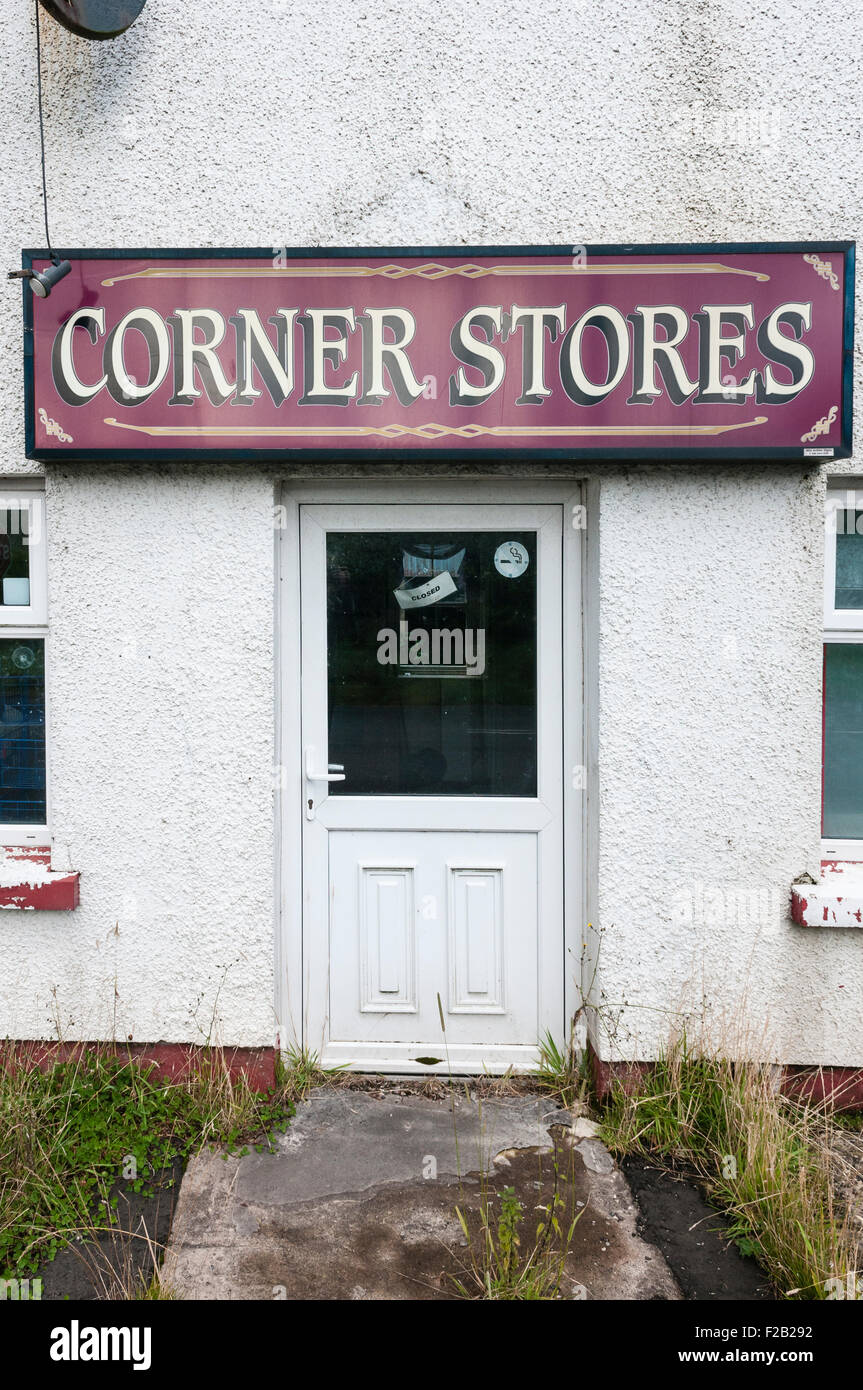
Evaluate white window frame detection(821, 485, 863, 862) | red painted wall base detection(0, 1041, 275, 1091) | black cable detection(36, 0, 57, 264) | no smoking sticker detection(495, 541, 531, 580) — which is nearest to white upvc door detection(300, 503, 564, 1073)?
no smoking sticker detection(495, 541, 531, 580)

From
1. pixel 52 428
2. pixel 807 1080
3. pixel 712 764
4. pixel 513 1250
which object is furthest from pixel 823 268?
pixel 513 1250

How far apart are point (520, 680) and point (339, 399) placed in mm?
1282

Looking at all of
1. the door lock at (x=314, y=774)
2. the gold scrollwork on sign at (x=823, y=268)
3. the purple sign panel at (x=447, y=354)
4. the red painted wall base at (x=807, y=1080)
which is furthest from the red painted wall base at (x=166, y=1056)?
the gold scrollwork on sign at (x=823, y=268)

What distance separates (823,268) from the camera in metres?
3.04

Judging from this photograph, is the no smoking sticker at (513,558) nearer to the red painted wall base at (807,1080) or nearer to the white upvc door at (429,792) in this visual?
the white upvc door at (429,792)

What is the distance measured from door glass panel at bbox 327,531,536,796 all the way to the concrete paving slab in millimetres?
1219

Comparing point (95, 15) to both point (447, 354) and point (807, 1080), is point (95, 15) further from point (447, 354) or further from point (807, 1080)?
point (807, 1080)

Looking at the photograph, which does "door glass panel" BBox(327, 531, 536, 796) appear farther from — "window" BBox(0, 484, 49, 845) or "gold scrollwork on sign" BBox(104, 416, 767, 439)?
"window" BBox(0, 484, 49, 845)

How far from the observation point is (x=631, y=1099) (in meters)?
3.06

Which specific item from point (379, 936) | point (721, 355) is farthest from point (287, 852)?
point (721, 355)

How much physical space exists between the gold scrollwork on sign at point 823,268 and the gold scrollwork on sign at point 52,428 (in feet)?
9.11

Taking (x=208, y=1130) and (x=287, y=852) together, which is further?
(x=287, y=852)

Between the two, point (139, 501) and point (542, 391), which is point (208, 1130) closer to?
point (139, 501)

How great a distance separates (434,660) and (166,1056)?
1858 mm
